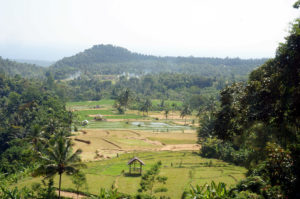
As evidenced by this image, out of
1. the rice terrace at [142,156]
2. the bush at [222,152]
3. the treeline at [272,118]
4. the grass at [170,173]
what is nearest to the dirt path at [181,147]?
the rice terrace at [142,156]

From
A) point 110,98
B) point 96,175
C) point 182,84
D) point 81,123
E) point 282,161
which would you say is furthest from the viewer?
point 182,84

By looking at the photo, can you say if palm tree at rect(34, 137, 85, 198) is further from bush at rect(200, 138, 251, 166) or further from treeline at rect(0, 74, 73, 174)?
bush at rect(200, 138, 251, 166)

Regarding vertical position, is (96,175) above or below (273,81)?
below

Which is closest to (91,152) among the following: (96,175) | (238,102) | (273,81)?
(96,175)

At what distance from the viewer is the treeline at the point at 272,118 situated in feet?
44.0

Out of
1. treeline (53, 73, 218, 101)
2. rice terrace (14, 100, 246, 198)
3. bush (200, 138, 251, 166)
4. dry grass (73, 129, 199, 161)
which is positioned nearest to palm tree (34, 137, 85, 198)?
rice terrace (14, 100, 246, 198)

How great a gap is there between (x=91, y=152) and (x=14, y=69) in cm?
17463

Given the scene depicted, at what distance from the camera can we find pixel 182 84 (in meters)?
151

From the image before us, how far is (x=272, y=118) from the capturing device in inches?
709

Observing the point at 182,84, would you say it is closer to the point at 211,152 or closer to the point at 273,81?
the point at 211,152

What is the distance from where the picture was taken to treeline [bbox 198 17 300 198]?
44.0 feet

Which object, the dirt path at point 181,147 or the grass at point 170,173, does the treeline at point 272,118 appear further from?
the dirt path at point 181,147

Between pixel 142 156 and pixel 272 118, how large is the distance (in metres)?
28.3

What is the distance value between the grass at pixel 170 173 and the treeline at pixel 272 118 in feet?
27.2
